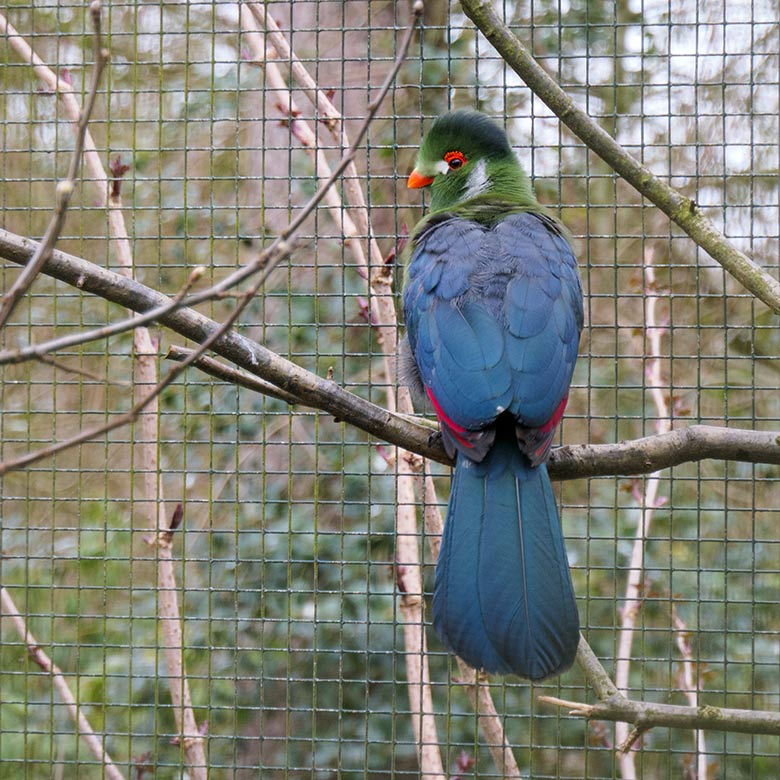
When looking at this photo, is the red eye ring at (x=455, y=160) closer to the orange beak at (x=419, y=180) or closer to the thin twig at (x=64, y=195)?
the orange beak at (x=419, y=180)

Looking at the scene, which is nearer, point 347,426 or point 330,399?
point 330,399

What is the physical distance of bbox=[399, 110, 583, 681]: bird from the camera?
174 cm

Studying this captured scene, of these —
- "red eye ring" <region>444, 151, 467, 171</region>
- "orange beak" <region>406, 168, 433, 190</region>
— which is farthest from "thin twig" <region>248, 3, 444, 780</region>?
"red eye ring" <region>444, 151, 467, 171</region>

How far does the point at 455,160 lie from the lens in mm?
2670

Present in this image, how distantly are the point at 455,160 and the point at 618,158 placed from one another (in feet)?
2.76

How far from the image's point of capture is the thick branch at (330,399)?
1.63 m

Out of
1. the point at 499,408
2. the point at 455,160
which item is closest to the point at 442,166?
the point at 455,160

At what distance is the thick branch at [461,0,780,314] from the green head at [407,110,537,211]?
72 cm

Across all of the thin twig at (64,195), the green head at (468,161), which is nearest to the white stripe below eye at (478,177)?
the green head at (468,161)

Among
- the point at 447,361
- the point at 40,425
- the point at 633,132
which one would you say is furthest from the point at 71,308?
the point at 447,361

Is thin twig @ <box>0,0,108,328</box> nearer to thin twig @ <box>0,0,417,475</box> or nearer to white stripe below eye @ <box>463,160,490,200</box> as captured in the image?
thin twig @ <box>0,0,417,475</box>

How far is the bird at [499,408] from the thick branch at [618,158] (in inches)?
12.3

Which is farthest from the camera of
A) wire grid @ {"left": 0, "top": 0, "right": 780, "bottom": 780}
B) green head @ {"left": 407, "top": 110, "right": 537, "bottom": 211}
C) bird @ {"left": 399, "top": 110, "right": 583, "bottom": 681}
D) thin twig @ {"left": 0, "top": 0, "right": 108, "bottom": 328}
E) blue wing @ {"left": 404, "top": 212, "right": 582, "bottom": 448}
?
wire grid @ {"left": 0, "top": 0, "right": 780, "bottom": 780}

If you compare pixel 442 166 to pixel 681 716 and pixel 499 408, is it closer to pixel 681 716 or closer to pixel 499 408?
pixel 499 408
